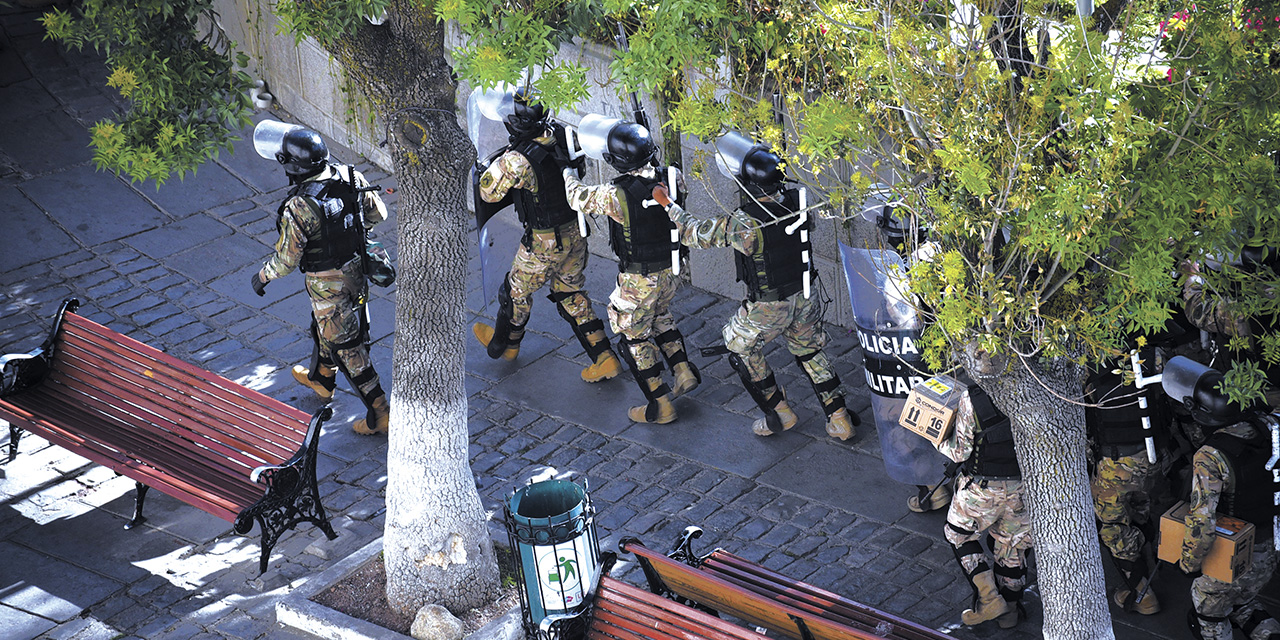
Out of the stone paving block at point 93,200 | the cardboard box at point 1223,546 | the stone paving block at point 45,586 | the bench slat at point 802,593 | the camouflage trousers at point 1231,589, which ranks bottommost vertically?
the stone paving block at point 45,586

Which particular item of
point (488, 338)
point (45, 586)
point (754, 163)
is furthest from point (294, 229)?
point (754, 163)

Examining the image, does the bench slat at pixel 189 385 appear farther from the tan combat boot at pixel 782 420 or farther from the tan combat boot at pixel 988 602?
the tan combat boot at pixel 988 602

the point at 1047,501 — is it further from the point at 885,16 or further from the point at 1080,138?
the point at 885,16

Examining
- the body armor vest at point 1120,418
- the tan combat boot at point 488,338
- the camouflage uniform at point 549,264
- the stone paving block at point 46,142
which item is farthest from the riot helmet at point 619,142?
the stone paving block at point 46,142

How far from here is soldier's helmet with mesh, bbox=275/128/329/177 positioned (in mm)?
7504

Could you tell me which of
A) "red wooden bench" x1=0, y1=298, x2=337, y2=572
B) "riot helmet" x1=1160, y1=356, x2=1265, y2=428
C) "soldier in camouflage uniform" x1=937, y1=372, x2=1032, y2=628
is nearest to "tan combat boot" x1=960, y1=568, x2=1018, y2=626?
"soldier in camouflage uniform" x1=937, y1=372, x2=1032, y2=628

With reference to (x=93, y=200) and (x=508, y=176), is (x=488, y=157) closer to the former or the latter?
(x=508, y=176)

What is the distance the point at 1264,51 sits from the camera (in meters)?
3.62

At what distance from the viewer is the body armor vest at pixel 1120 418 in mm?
5961

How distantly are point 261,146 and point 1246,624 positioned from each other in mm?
5880

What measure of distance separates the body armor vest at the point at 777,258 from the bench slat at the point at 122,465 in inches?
117

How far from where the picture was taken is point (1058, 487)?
4.89 m

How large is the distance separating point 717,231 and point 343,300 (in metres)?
2.41

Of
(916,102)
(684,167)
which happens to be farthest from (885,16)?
(684,167)
